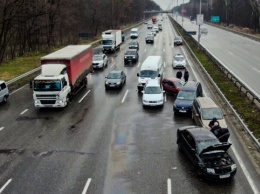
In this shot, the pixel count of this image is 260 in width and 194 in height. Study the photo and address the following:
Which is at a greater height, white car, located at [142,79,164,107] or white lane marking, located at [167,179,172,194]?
white car, located at [142,79,164,107]

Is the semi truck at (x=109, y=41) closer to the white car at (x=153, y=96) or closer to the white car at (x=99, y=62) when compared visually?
the white car at (x=99, y=62)

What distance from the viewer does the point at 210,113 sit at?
816 inches

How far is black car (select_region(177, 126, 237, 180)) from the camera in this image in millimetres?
14492

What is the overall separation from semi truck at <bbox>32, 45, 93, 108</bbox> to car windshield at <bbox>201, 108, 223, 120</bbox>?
33.3 feet

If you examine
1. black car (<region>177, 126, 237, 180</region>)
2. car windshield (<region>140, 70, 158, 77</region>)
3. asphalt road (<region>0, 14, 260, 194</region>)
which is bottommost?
asphalt road (<region>0, 14, 260, 194</region>)

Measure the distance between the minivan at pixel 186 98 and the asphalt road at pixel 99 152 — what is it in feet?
1.96

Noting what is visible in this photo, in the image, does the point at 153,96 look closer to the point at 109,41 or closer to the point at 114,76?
the point at 114,76

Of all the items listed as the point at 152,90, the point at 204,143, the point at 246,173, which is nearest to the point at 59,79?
the point at 152,90

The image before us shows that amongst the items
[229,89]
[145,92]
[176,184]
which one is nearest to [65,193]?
[176,184]

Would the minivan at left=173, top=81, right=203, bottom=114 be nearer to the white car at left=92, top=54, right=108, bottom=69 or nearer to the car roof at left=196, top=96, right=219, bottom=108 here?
→ the car roof at left=196, top=96, right=219, bottom=108

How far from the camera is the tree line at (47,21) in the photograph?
165ft

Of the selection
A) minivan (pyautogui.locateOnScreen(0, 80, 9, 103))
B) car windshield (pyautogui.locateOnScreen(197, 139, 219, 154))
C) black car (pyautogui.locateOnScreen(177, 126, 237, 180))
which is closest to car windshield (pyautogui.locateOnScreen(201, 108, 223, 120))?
black car (pyautogui.locateOnScreen(177, 126, 237, 180))

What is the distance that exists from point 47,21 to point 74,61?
42334mm

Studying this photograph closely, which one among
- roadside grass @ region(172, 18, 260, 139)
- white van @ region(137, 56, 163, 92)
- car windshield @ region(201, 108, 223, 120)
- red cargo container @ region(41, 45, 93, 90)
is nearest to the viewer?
car windshield @ region(201, 108, 223, 120)
